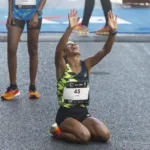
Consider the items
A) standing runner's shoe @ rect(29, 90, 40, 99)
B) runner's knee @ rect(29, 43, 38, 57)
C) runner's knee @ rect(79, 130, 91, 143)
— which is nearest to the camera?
runner's knee @ rect(79, 130, 91, 143)

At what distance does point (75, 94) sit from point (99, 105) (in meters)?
1.07

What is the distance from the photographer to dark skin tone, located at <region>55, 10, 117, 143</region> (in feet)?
16.1

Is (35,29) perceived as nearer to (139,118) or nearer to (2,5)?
(139,118)

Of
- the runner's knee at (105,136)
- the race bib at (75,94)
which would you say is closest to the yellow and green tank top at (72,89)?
the race bib at (75,94)

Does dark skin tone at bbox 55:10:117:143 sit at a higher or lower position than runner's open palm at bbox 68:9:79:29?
lower

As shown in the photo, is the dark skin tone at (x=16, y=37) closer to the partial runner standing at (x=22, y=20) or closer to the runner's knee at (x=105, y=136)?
the partial runner standing at (x=22, y=20)

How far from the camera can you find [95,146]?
192 inches

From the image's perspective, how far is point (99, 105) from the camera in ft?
19.9

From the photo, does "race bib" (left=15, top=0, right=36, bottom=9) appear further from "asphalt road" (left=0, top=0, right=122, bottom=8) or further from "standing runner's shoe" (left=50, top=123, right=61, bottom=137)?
"asphalt road" (left=0, top=0, right=122, bottom=8)

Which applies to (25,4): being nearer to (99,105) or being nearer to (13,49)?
(13,49)

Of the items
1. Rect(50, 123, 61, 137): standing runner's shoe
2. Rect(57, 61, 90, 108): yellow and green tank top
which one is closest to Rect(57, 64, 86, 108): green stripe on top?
Rect(57, 61, 90, 108): yellow and green tank top

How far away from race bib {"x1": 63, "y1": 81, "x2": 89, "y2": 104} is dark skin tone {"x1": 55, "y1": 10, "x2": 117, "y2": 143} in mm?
145

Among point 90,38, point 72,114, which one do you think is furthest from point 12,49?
point 90,38

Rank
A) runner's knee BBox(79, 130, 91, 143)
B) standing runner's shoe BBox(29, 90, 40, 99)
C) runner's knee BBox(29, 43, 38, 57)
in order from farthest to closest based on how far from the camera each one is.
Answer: standing runner's shoe BBox(29, 90, 40, 99) → runner's knee BBox(29, 43, 38, 57) → runner's knee BBox(79, 130, 91, 143)
